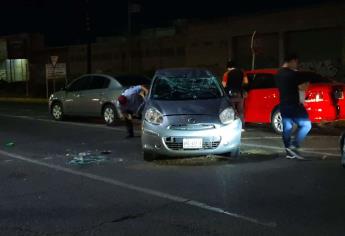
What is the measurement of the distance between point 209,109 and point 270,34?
20632 mm

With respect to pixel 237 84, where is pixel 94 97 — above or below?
below

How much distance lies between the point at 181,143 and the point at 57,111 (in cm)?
954

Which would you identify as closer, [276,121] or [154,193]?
[154,193]

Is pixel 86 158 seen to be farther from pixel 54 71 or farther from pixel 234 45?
pixel 234 45

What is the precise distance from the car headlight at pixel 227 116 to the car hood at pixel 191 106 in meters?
0.07

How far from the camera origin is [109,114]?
16.1m

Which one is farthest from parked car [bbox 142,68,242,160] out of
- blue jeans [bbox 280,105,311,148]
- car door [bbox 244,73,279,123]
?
car door [bbox 244,73,279,123]

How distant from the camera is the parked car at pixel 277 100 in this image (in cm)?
1284

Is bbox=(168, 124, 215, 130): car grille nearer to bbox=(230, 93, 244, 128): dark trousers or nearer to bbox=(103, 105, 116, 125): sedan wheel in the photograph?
bbox=(230, 93, 244, 128): dark trousers

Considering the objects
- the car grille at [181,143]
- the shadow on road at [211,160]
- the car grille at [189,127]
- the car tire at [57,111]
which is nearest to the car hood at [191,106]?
the car grille at [189,127]

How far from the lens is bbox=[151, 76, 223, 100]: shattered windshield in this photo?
401 inches

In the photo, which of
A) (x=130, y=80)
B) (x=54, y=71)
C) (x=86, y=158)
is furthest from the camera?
(x=54, y=71)

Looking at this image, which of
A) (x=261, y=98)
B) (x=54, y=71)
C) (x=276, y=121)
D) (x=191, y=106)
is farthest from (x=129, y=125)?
(x=54, y=71)

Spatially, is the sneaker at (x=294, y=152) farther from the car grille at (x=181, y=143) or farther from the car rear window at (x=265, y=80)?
the car rear window at (x=265, y=80)
